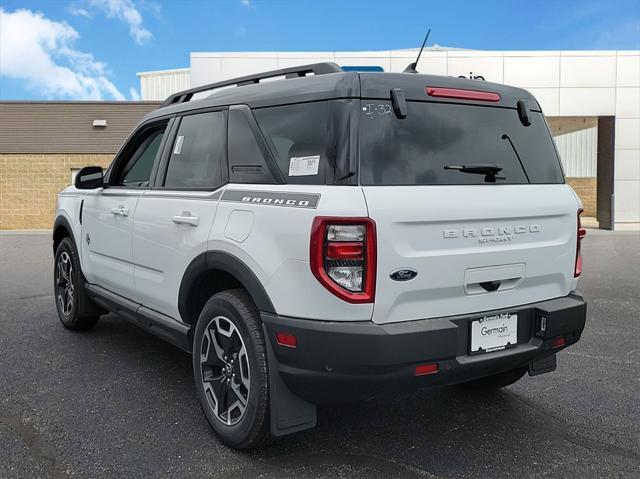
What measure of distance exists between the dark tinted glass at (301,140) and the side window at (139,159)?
1.34 m

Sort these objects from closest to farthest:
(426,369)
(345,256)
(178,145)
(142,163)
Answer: (345,256) → (426,369) → (178,145) → (142,163)

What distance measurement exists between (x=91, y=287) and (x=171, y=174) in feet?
5.43

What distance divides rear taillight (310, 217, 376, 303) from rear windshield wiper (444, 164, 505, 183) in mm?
647

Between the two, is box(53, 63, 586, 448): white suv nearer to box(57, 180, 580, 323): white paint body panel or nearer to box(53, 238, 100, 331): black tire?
box(57, 180, 580, 323): white paint body panel

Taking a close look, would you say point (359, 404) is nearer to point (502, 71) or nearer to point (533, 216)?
point (533, 216)

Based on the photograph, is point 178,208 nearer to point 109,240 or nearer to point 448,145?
point 109,240

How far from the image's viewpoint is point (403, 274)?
2.60m

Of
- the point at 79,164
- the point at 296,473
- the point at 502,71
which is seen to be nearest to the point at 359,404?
the point at 296,473

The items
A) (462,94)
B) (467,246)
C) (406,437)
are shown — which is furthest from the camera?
(406,437)

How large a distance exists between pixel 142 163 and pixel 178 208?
3.29 ft

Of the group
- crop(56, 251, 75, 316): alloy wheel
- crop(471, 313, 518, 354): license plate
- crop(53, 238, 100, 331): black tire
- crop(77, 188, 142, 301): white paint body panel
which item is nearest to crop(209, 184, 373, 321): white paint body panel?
crop(471, 313, 518, 354): license plate

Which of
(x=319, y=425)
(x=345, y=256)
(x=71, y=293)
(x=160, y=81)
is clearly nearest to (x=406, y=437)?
(x=319, y=425)

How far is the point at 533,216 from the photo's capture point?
9.96 ft

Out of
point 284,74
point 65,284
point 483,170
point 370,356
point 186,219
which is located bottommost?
point 65,284
